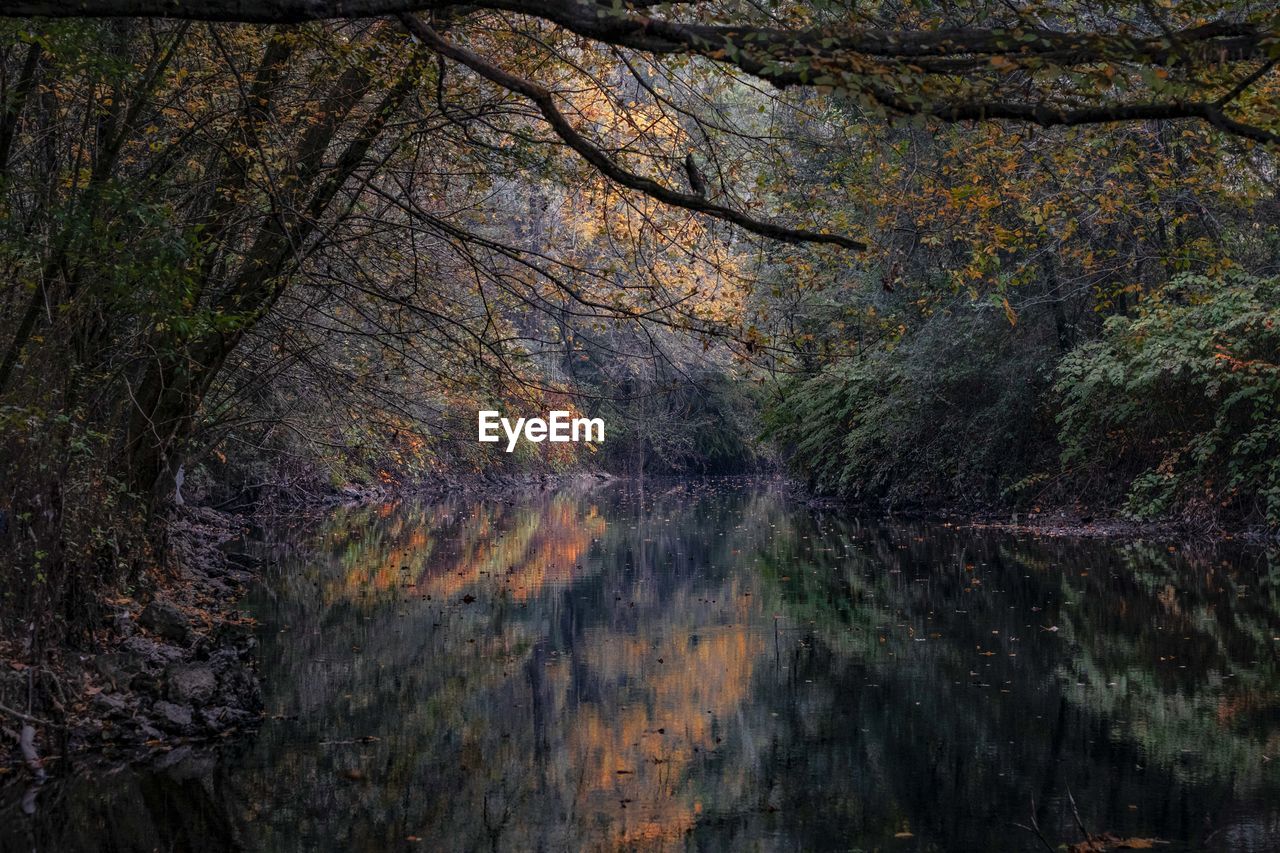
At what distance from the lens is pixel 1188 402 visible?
64.2 feet

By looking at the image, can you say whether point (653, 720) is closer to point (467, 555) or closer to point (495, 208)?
point (495, 208)

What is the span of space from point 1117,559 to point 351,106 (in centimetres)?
1149

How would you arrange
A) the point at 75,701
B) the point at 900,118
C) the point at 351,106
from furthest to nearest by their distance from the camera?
the point at 351,106 → the point at 75,701 → the point at 900,118

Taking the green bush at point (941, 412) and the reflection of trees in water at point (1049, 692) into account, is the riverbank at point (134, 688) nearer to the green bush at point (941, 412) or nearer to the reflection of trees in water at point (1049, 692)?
the reflection of trees in water at point (1049, 692)

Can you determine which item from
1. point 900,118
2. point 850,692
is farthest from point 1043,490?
point 900,118

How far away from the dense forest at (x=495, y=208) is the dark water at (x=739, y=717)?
1.66m

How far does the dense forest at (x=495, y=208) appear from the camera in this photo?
5.96 meters

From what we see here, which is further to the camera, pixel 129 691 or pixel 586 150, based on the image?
pixel 129 691

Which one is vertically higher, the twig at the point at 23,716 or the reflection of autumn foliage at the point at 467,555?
the reflection of autumn foliage at the point at 467,555

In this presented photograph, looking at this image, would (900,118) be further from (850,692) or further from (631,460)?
(631,460)

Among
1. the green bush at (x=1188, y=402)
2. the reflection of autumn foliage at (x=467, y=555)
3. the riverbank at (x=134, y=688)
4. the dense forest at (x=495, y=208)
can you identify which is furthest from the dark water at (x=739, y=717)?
the green bush at (x=1188, y=402)

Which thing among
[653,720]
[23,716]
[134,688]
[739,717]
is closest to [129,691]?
[134,688]

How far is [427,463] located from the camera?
3406 centimetres

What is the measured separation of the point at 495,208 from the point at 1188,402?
1155cm
